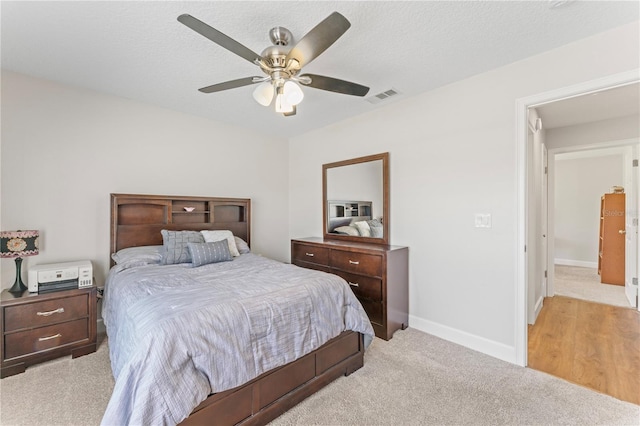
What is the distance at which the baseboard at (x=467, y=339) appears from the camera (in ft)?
7.97

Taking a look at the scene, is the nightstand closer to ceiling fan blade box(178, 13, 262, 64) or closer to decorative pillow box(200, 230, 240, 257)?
decorative pillow box(200, 230, 240, 257)

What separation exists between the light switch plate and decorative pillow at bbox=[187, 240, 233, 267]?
2570 mm

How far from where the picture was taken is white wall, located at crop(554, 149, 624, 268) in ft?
18.6

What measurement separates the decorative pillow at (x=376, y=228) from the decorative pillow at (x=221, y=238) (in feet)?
5.49

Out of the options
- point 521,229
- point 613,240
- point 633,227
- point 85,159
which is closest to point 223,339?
point 521,229

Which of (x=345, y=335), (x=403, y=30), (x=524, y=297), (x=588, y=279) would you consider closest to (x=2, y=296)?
(x=345, y=335)

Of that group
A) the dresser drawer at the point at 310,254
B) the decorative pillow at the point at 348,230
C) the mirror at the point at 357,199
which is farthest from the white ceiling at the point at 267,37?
the dresser drawer at the point at 310,254

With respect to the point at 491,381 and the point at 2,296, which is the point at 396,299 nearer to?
the point at 491,381

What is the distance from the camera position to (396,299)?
9.70 feet

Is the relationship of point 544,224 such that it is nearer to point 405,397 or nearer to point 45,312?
point 405,397

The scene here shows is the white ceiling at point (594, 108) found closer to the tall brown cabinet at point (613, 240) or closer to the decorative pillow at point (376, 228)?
the decorative pillow at point (376, 228)

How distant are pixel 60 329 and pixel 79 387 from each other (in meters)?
0.63

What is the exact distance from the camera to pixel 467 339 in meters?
2.69

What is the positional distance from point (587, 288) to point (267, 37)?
5.83 metres
